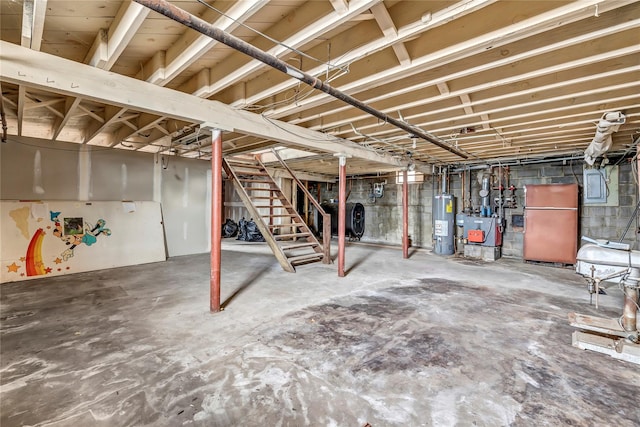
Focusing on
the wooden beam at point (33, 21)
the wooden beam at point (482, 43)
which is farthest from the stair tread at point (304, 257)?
the wooden beam at point (33, 21)

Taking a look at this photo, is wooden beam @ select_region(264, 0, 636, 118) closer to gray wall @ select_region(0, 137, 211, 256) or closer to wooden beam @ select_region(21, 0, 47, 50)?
wooden beam @ select_region(21, 0, 47, 50)

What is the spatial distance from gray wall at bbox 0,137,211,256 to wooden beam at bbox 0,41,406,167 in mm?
3586

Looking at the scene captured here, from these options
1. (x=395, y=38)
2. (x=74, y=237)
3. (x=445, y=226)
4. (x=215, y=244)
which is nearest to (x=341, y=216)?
(x=215, y=244)

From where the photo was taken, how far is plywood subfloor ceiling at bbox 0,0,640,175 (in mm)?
1790

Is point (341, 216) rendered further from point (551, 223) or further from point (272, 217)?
point (551, 223)

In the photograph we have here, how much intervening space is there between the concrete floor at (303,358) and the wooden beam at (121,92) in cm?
198

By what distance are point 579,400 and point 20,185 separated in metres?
7.04

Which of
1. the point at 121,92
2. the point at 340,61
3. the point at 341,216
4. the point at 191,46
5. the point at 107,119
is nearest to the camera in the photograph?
the point at 191,46

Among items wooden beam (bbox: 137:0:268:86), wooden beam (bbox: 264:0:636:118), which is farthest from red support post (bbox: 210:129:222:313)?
wooden beam (bbox: 264:0:636:118)

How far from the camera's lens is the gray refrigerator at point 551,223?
5.49m

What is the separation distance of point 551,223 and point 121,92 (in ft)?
23.2

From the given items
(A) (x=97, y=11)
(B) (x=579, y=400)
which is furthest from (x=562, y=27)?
(A) (x=97, y=11)

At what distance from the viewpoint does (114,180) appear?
5477mm

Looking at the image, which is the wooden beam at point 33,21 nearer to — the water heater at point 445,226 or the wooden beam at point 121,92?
the wooden beam at point 121,92
